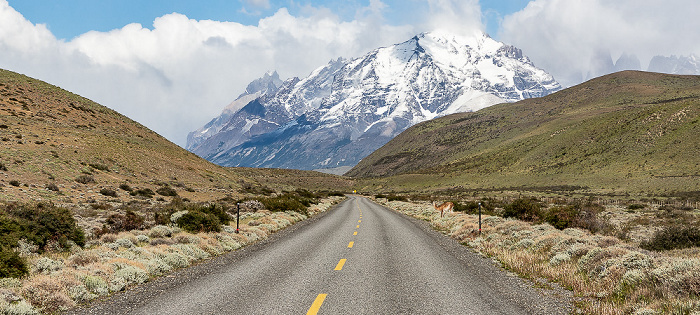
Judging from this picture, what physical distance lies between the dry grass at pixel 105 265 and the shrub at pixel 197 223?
0.53m

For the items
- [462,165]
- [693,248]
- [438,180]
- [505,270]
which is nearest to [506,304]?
[505,270]

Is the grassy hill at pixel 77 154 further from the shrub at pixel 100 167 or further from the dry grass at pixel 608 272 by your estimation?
the dry grass at pixel 608 272

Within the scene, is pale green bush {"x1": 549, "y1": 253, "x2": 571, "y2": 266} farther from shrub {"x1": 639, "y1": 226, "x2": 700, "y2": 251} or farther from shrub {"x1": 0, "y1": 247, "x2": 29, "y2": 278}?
shrub {"x1": 0, "y1": 247, "x2": 29, "y2": 278}

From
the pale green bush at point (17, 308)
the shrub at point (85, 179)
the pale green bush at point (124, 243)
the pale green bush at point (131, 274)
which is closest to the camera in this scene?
the pale green bush at point (17, 308)

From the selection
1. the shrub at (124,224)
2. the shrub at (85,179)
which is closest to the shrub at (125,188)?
the shrub at (85,179)

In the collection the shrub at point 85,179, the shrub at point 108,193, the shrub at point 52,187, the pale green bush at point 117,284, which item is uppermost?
the shrub at point 85,179

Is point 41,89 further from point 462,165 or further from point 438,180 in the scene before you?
point 462,165

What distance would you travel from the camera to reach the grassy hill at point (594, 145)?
2827 inches

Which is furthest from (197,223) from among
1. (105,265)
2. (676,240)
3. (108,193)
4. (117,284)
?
(108,193)

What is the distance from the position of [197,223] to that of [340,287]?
10.8 metres

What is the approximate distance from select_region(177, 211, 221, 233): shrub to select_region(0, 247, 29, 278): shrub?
8.13 m

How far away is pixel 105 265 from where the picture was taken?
30.5 feet

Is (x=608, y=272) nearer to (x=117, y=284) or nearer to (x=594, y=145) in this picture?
(x=117, y=284)

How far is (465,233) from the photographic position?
1905cm
